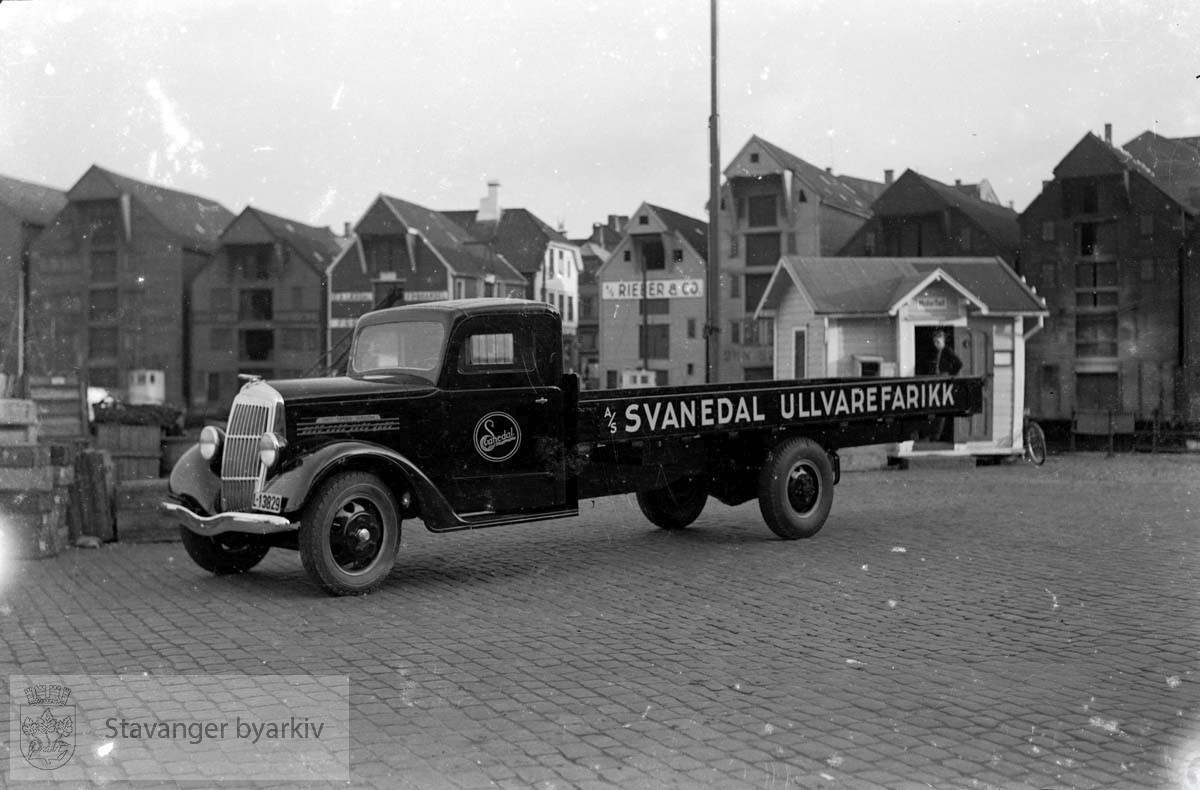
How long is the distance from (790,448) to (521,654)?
5.09m

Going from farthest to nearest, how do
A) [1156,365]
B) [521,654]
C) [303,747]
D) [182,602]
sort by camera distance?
[1156,365], [182,602], [521,654], [303,747]

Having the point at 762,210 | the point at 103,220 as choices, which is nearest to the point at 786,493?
the point at 103,220

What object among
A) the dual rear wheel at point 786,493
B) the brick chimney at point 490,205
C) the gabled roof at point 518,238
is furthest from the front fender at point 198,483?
the brick chimney at point 490,205

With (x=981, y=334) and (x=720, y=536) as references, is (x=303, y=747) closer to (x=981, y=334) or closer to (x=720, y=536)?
(x=720, y=536)

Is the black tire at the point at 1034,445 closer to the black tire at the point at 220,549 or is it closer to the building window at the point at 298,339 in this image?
the black tire at the point at 220,549

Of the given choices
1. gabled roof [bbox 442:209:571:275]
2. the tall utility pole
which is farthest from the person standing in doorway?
gabled roof [bbox 442:209:571:275]

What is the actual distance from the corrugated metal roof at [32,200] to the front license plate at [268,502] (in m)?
7.74

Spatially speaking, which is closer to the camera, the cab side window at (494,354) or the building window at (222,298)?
the cab side window at (494,354)

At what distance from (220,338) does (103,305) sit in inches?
160

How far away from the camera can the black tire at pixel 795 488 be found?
34.2 ft

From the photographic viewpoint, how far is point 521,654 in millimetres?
6133

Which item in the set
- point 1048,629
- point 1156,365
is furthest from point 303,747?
point 1156,365

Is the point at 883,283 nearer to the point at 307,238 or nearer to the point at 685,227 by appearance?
the point at 685,227

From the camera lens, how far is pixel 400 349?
9102 mm
